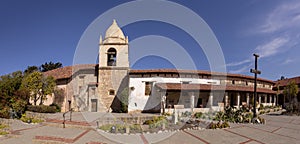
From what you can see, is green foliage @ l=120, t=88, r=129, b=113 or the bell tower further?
the bell tower

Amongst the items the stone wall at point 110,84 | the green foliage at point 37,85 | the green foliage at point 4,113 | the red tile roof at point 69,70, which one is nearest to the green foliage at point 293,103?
the stone wall at point 110,84

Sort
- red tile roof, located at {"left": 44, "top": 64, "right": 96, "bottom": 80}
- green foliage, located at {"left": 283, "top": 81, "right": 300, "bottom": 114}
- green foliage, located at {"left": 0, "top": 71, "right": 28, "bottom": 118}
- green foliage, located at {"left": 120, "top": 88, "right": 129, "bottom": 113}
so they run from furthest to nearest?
1. red tile roof, located at {"left": 44, "top": 64, "right": 96, "bottom": 80}
2. green foliage, located at {"left": 283, "top": 81, "right": 300, "bottom": 114}
3. green foliage, located at {"left": 120, "top": 88, "right": 129, "bottom": 113}
4. green foliage, located at {"left": 0, "top": 71, "right": 28, "bottom": 118}

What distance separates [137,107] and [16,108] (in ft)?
36.8

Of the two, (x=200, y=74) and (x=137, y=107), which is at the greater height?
(x=200, y=74)

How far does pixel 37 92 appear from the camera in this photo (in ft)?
66.0

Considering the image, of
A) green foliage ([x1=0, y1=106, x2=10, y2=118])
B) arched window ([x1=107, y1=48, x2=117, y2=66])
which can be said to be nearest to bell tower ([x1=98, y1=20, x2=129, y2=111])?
arched window ([x1=107, y1=48, x2=117, y2=66])

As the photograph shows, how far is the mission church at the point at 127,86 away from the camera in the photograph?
20328 millimetres

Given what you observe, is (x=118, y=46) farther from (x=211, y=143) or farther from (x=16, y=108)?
(x=211, y=143)

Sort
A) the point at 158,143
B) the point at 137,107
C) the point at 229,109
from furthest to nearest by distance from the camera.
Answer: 1. the point at 137,107
2. the point at 229,109
3. the point at 158,143

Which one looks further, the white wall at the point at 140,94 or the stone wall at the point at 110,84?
the stone wall at the point at 110,84

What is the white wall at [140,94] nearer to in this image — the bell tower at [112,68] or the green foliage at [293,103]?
the bell tower at [112,68]

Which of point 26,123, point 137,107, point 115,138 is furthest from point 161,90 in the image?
point 26,123

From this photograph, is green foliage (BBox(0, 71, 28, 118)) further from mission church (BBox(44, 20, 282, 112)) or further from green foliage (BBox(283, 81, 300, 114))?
green foliage (BBox(283, 81, 300, 114))

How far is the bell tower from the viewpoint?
2139 cm
